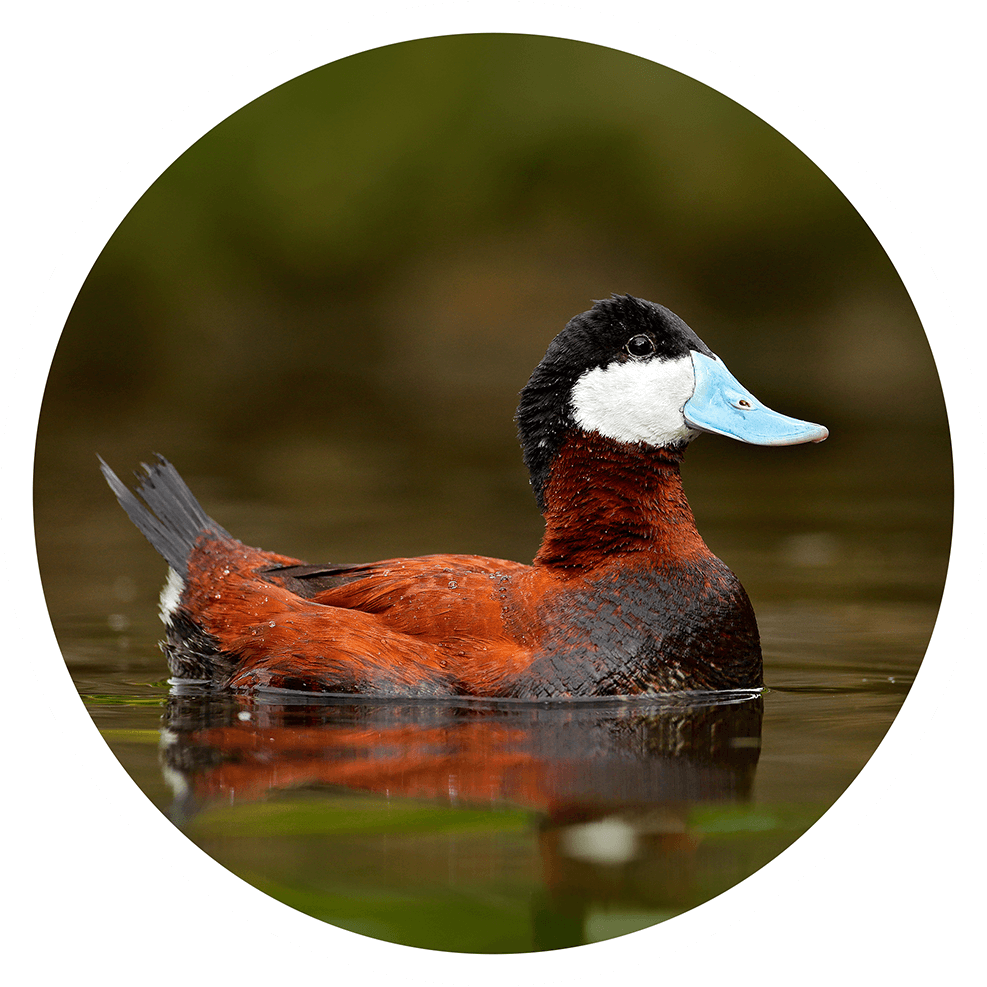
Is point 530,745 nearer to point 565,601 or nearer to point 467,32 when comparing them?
point 565,601

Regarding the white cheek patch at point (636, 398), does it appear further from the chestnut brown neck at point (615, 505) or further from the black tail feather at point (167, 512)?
the black tail feather at point (167, 512)

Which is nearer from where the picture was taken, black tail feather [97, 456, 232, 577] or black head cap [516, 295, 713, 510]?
black head cap [516, 295, 713, 510]

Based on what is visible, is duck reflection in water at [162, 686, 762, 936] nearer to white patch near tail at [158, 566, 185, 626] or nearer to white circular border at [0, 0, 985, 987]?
white circular border at [0, 0, 985, 987]

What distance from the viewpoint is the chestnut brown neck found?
4.23m

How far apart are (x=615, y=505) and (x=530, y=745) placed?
1.03 meters

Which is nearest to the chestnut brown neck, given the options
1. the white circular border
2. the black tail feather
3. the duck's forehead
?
the duck's forehead

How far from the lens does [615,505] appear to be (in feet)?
13.9

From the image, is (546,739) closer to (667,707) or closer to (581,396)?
(667,707)

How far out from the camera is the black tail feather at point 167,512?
187 inches

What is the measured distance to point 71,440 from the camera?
3.99 m

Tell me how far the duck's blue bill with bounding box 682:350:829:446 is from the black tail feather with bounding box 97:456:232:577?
1952mm

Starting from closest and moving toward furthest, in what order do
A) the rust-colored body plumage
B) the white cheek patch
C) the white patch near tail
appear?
the rust-colored body plumage < the white cheek patch < the white patch near tail

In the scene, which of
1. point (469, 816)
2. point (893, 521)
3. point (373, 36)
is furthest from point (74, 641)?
point (893, 521)

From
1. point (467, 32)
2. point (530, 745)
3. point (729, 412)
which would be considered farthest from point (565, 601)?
point (467, 32)
